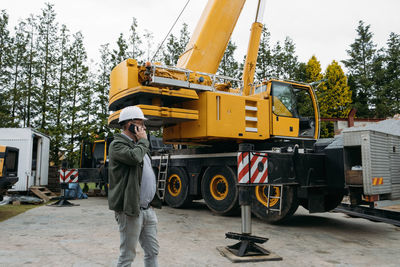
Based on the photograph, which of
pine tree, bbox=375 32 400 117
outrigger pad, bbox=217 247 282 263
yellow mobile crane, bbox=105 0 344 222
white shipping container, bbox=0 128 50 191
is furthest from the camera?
pine tree, bbox=375 32 400 117

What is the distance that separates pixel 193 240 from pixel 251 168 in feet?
5.86

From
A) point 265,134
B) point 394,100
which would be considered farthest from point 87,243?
point 394,100

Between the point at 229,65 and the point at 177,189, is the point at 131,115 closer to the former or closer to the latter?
the point at 177,189

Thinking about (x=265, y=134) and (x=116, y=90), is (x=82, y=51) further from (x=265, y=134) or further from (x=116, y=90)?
(x=265, y=134)

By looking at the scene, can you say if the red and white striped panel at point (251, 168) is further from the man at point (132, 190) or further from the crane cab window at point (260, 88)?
the crane cab window at point (260, 88)

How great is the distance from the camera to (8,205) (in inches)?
436

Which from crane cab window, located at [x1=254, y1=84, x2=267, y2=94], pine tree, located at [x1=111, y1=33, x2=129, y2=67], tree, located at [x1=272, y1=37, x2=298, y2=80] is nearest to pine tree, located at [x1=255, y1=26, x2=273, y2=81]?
tree, located at [x1=272, y1=37, x2=298, y2=80]

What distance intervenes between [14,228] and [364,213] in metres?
7.78

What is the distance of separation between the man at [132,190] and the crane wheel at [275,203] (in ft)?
13.9

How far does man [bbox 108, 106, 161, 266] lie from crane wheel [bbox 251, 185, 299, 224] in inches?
167

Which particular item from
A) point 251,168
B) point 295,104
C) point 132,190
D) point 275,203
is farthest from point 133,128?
point 295,104

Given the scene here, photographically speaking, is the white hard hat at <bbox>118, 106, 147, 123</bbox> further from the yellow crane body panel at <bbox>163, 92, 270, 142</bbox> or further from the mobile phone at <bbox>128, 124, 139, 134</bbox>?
the yellow crane body panel at <bbox>163, 92, 270, 142</bbox>

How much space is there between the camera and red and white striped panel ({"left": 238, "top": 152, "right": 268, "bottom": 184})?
495 centimetres

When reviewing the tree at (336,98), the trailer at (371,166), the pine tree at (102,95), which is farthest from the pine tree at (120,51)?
the tree at (336,98)
